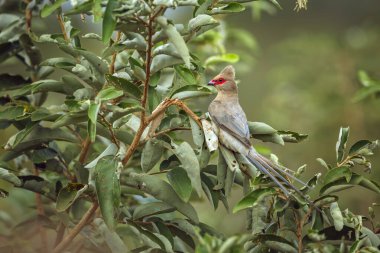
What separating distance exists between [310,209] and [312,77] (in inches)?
128

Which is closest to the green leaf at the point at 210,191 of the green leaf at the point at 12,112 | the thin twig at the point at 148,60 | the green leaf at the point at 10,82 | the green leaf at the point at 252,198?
the green leaf at the point at 252,198

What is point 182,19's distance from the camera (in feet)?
19.5

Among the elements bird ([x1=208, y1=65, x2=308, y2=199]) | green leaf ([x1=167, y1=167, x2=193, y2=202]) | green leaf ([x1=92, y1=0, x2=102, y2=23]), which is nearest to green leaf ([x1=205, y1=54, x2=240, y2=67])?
bird ([x1=208, y1=65, x2=308, y2=199])

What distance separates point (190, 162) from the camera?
2361 millimetres

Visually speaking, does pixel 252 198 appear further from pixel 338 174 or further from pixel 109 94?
pixel 109 94

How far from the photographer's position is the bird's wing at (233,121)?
8.52 ft

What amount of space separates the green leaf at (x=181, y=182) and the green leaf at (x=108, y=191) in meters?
0.20

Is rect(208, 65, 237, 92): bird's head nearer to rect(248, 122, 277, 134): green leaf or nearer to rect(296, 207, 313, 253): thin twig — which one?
rect(248, 122, 277, 134): green leaf

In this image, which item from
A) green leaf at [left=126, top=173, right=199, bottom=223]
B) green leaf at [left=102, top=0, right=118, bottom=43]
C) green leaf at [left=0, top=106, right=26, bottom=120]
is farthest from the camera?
green leaf at [left=0, top=106, right=26, bottom=120]

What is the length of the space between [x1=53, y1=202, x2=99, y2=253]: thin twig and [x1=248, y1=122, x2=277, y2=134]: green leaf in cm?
63

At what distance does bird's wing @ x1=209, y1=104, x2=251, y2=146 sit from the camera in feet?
8.52

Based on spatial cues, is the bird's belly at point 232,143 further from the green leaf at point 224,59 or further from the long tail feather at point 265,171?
the green leaf at point 224,59

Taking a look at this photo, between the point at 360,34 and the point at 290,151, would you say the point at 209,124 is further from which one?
the point at 360,34

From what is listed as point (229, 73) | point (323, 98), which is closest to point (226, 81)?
point (229, 73)
